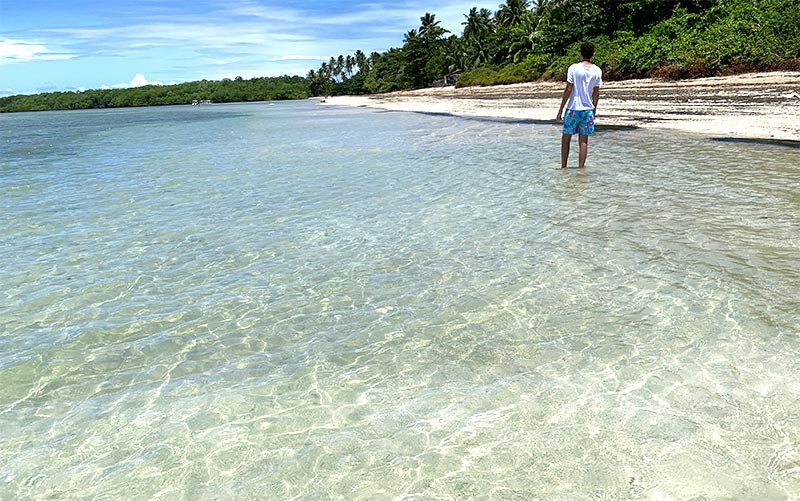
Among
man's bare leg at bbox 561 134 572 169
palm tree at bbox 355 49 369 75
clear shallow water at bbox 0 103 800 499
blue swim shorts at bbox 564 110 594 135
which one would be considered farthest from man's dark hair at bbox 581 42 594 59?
palm tree at bbox 355 49 369 75

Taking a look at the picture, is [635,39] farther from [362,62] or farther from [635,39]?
[362,62]

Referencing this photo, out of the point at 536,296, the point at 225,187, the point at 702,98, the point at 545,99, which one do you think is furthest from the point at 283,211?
the point at 545,99

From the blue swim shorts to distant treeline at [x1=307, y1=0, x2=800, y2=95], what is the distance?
830 inches

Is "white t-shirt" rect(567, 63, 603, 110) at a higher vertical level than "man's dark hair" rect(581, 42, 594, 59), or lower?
lower

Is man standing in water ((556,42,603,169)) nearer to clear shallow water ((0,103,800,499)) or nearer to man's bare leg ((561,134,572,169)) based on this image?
man's bare leg ((561,134,572,169))

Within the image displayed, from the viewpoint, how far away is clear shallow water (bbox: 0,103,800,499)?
3.02 m

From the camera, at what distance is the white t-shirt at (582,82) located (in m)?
10.3

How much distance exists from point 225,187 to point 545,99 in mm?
27711

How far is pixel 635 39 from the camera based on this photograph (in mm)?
40156

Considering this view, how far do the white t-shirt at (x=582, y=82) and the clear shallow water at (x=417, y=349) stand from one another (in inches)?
83.2

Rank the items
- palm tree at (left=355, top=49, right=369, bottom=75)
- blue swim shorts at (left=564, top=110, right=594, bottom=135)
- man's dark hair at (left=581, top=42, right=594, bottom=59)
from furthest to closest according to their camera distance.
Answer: palm tree at (left=355, top=49, right=369, bottom=75) < blue swim shorts at (left=564, top=110, right=594, bottom=135) < man's dark hair at (left=581, top=42, right=594, bottom=59)

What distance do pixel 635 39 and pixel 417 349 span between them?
43.0 meters

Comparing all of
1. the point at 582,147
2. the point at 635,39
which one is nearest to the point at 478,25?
the point at 635,39

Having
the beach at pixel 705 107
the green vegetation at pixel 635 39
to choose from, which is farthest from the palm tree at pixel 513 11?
the beach at pixel 705 107
